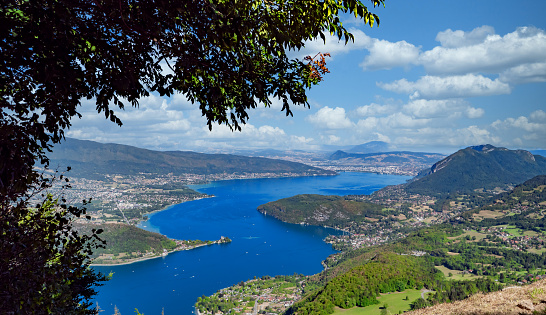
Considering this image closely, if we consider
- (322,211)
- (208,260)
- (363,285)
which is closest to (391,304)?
(363,285)

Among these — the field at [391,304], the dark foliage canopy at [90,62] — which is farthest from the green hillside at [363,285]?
the dark foliage canopy at [90,62]

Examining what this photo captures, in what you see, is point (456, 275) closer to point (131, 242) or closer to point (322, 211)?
point (322, 211)

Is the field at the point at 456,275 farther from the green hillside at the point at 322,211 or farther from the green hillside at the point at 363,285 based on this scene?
the green hillside at the point at 322,211

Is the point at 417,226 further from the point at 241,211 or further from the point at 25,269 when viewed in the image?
the point at 25,269

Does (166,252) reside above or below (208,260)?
above

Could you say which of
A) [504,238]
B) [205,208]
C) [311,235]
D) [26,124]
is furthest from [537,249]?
[205,208]
